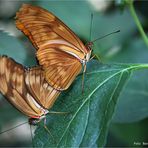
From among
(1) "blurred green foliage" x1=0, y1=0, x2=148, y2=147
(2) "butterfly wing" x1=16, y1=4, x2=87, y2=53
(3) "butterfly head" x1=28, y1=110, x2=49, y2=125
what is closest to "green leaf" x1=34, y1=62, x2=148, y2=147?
(3) "butterfly head" x1=28, y1=110, x2=49, y2=125

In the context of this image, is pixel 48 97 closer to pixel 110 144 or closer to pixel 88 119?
pixel 88 119

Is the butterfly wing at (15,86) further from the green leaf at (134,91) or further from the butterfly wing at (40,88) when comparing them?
the green leaf at (134,91)

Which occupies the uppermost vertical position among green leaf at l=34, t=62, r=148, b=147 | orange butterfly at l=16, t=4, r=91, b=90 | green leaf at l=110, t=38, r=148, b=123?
orange butterfly at l=16, t=4, r=91, b=90

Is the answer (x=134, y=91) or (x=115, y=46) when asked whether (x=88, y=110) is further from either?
(x=115, y=46)

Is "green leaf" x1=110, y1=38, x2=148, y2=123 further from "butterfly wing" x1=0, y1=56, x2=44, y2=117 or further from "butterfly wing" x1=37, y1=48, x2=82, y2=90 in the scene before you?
"butterfly wing" x1=0, y1=56, x2=44, y2=117

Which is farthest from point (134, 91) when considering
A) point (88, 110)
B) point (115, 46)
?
point (88, 110)

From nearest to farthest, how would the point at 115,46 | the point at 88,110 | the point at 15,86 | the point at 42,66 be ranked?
the point at 88,110 < the point at 15,86 < the point at 42,66 < the point at 115,46

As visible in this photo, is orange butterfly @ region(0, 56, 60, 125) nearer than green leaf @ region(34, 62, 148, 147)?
No

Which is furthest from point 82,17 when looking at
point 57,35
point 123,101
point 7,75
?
point 7,75
